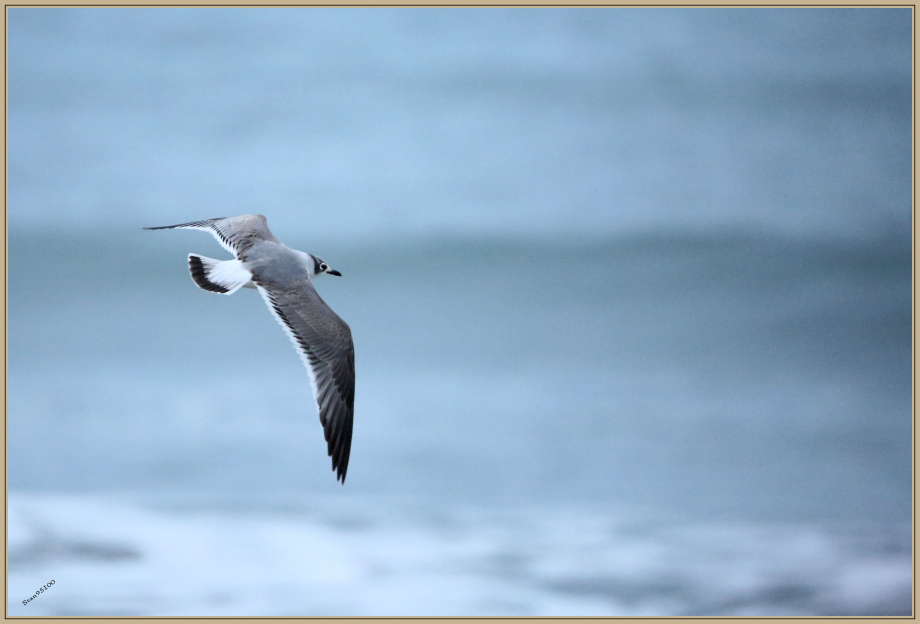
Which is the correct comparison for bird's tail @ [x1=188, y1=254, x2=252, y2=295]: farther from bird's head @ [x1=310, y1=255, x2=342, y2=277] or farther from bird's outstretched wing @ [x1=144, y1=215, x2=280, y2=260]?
bird's head @ [x1=310, y1=255, x2=342, y2=277]

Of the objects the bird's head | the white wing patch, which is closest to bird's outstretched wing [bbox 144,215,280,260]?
the white wing patch

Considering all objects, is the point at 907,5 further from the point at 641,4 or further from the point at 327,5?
the point at 327,5

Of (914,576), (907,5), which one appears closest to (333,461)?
(914,576)

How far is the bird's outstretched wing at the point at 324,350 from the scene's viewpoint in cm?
242

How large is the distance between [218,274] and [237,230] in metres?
0.25

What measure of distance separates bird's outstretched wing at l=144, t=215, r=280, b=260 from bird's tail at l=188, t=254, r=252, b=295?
0.21ft

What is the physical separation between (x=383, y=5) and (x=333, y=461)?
1.32 m

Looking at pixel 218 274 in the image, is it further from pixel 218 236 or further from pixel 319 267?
pixel 319 267

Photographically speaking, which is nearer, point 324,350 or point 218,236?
point 324,350

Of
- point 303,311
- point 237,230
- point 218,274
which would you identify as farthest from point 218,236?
point 303,311

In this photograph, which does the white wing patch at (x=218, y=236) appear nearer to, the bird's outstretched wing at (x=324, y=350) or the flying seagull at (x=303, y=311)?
the flying seagull at (x=303, y=311)

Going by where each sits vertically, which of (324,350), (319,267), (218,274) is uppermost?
(319,267)

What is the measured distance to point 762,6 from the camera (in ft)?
9.75

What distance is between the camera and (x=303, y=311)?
2428 mm
